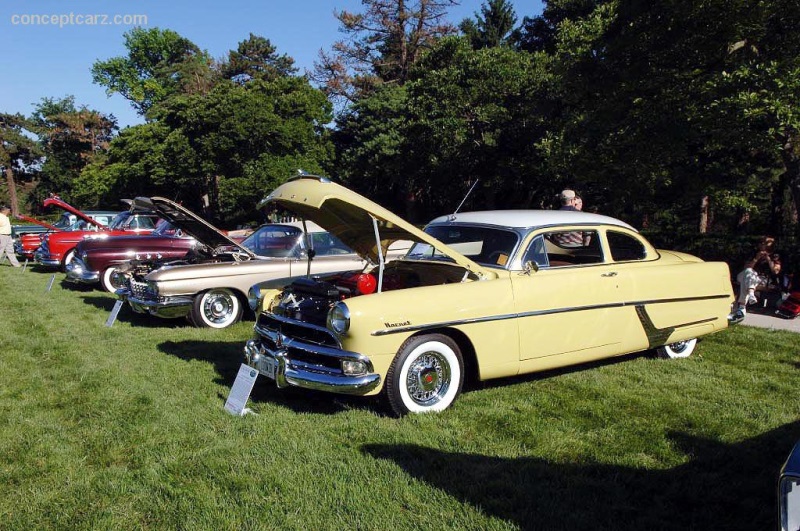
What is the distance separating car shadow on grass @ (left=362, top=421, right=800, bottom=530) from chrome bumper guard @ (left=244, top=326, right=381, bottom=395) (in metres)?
0.50

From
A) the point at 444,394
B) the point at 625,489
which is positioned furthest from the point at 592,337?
the point at 625,489

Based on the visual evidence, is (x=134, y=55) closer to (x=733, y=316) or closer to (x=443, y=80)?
(x=443, y=80)

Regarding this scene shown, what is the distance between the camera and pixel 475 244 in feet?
18.1

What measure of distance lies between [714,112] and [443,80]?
1578 cm

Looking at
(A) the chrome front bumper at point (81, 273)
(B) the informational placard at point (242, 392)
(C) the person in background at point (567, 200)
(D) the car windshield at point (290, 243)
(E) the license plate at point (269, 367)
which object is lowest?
(B) the informational placard at point (242, 392)

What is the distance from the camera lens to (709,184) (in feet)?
37.4

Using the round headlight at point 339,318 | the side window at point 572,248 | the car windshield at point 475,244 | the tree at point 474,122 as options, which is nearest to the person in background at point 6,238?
the tree at point 474,122

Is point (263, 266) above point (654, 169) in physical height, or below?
below

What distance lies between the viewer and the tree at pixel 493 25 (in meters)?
36.4

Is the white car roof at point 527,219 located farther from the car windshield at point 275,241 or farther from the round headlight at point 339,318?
the car windshield at point 275,241

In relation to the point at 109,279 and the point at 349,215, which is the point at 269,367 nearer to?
the point at 349,215

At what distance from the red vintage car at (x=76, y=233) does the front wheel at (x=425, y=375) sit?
12136mm

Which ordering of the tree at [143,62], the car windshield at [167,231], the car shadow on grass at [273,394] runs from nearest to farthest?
the car shadow on grass at [273,394], the car windshield at [167,231], the tree at [143,62]

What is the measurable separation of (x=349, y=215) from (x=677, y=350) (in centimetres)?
371
